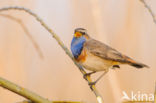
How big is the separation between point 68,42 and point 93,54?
2.76ft

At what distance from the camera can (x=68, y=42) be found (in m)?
2.15

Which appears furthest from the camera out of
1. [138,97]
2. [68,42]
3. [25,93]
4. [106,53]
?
[68,42]

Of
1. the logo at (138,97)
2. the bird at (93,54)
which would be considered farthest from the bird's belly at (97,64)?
the logo at (138,97)

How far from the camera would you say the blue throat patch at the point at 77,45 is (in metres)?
1.29

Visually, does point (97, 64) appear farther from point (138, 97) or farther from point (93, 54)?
point (138, 97)

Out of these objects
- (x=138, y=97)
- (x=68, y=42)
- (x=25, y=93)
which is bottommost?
(x=138, y=97)

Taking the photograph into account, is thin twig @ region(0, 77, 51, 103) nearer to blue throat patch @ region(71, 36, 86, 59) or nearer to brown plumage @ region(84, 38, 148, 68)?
brown plumage @ region(84, 38, 148, 68)

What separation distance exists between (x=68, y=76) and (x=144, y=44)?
509 millimetres

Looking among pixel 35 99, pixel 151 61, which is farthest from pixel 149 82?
pixel 35 99

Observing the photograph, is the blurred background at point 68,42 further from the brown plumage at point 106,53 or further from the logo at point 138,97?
the brown plumage at point 106,53

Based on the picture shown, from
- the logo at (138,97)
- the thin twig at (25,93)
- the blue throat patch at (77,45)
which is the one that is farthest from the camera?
the blue throat patch at (77,45)

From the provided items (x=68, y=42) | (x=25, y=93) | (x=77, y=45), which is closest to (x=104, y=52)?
(x=77, y=45)

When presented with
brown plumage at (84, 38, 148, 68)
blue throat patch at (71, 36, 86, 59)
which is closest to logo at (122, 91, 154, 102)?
brown plumage at (84, 38, 148, 68)

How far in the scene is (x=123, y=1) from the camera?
1944 mm
